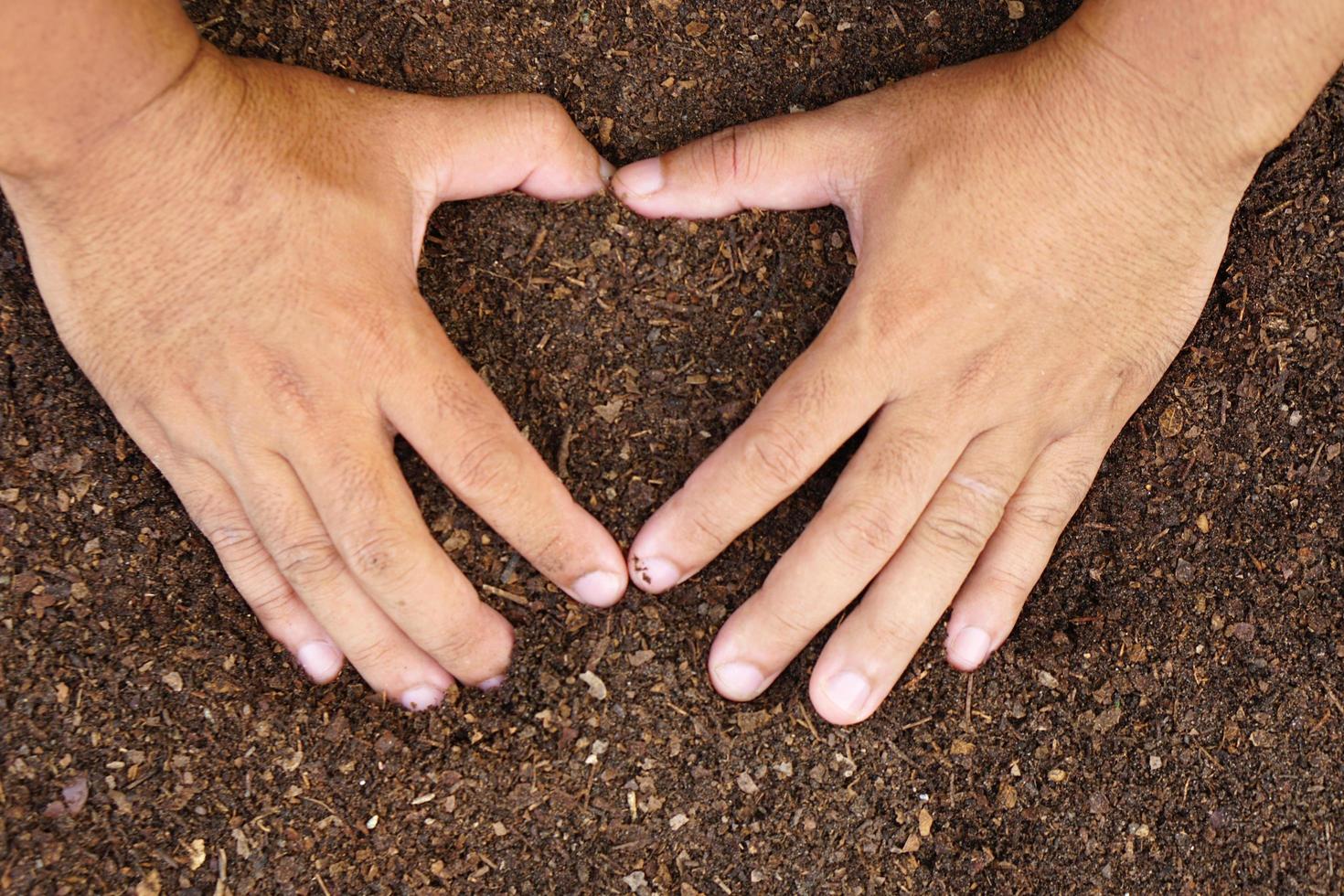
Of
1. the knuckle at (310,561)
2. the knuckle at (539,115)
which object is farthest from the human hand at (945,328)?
the knuckle at (310,561)

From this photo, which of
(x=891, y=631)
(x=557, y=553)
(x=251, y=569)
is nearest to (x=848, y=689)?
(x=891, y=631)

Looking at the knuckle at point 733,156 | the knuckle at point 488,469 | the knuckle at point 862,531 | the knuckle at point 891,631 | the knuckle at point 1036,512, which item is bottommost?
the knuckle at point 891,631

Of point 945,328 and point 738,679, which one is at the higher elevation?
point 945,328

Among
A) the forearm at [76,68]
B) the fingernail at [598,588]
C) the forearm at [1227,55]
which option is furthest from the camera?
the fingernail at [598,588]

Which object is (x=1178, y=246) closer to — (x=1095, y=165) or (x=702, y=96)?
Result: (x=1095, y=165)

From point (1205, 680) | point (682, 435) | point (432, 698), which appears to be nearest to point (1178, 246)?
point (1205, 680)

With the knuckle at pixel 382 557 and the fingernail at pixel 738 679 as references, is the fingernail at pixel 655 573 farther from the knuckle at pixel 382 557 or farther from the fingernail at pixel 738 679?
the knuckle at pixel 382 557

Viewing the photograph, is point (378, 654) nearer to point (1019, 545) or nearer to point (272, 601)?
point (272, 601)
